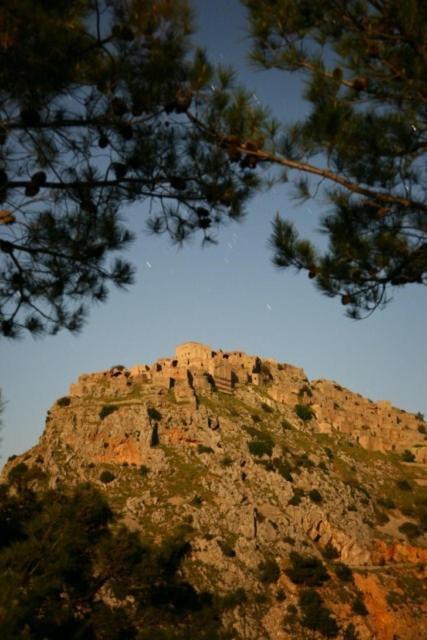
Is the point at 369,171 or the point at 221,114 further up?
the point at 221,114

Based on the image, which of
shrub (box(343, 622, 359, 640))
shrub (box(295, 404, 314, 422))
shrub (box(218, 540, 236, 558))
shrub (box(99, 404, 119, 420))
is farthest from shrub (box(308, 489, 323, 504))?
shrub (box(99, 404, 119, 420))

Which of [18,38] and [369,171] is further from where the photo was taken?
[369,171]

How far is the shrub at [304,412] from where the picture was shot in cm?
5672

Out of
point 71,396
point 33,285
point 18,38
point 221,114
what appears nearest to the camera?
point 18,38

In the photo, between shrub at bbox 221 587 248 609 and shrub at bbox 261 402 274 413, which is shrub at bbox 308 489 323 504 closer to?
shrub at bbox 221 587 248 609

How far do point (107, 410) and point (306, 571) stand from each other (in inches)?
817

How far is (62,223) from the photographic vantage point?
22.7 ft

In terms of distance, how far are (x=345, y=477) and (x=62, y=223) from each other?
4526 cm

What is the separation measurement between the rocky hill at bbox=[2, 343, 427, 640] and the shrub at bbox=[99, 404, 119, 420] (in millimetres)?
188

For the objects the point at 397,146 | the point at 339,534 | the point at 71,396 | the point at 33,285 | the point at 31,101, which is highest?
the point at 71,396

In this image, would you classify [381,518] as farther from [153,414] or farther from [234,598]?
Answer: [153,414]

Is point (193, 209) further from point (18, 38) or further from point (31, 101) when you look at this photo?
point (18, 38)

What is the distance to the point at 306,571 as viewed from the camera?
1364 inches

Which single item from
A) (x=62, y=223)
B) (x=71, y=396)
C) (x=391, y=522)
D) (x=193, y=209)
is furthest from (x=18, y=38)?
(x=71, y=396)
